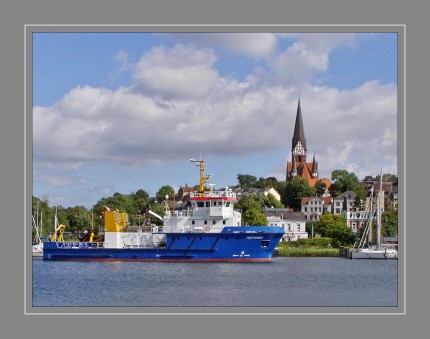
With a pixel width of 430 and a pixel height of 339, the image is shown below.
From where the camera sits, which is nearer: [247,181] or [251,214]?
[251,214]

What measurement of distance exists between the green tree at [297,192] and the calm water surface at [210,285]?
1873 inches

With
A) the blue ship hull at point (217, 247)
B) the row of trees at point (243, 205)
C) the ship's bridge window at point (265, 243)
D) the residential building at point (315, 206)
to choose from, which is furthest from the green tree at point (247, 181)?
the ship's bridge window at point (265, 243)

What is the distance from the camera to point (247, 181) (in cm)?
10088

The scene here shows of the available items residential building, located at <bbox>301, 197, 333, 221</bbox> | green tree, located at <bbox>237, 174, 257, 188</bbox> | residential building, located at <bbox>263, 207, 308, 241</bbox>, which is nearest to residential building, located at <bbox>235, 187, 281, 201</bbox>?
residential building, located at <bbox>301, 197, 333, 221</bbox>

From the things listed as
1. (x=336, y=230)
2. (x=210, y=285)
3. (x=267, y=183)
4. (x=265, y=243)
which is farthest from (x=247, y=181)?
(x=210, y=285)

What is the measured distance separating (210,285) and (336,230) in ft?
104

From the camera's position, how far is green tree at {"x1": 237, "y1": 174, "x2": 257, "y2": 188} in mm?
99188

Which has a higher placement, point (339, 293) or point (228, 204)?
point (228, 204)

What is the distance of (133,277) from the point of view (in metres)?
29.0

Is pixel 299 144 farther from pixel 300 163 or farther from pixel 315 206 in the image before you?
pixel 315 206

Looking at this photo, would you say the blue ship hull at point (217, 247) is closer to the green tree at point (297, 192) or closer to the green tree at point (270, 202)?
the green tree at point (270, 202)
